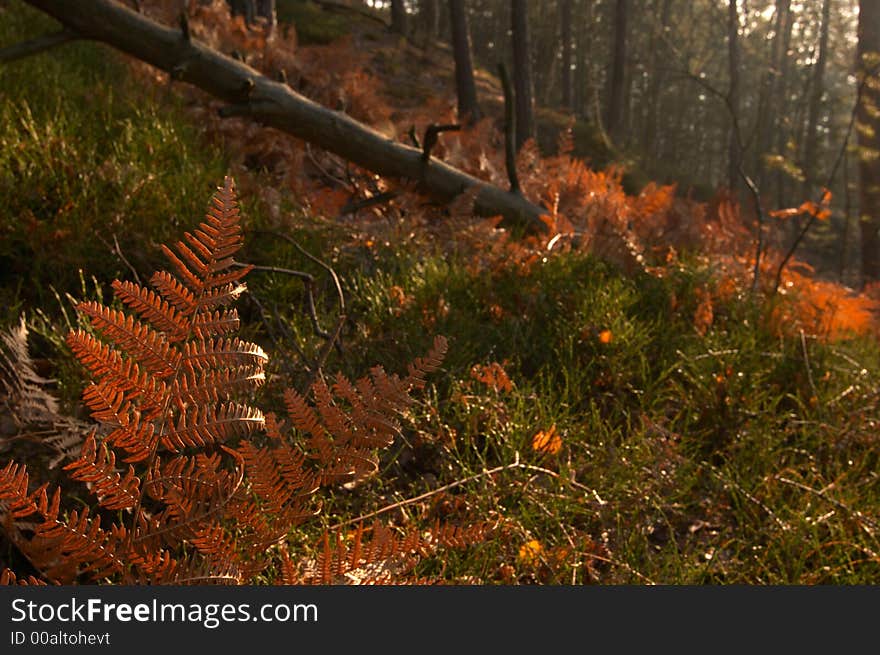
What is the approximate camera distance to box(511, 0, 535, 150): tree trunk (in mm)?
11617

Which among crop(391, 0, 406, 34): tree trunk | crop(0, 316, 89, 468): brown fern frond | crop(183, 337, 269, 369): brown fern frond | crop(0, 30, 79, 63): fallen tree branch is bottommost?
crop(0, 316, 89, 468): brown fern frond

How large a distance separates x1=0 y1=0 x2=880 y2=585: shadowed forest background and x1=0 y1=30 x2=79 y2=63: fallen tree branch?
18 mm

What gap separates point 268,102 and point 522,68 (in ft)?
28.7

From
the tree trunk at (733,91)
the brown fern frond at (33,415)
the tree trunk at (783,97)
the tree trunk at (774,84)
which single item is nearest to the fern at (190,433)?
the brown fern frond at (33,415)

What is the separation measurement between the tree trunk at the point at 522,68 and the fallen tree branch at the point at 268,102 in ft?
24.8

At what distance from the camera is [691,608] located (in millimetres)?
1226

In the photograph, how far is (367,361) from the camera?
2.63 m

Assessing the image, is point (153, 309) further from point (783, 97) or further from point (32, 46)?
point (783, 97)

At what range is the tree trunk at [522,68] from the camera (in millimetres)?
11617

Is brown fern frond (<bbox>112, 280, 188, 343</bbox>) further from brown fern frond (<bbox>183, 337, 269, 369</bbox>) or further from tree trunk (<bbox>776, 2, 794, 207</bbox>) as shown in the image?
tree trunk (<bbox>776, 2, 794, 207</bbox>)

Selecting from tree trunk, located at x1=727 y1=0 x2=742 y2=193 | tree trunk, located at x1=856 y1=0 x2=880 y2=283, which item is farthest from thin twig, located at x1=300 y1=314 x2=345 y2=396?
tree trunk, located at x1=856 y1=0 x2=880 y2=283

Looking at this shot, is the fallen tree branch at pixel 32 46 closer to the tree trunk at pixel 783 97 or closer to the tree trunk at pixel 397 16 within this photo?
the tree trunk at pixel 397 16

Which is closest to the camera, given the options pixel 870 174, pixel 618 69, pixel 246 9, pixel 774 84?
pixel 246 9

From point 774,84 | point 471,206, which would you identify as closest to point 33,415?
point 471,206
